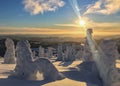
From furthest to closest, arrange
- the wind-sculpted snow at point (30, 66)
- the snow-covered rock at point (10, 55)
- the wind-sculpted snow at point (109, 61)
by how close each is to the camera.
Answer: the snow-covered rock at point (10, 55), the wind-sculpted snow at point (30, 66), the wind-sculpted snow at point (109, 61)

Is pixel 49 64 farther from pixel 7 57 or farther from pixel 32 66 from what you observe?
pixel 7 57

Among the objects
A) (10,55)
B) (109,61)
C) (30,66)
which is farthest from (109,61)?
(10,55)

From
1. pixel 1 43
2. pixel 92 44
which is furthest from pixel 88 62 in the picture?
pixel 1 43

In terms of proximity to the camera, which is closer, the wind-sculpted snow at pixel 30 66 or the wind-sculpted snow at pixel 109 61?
the wind-sculpted snow at pixel 109 61

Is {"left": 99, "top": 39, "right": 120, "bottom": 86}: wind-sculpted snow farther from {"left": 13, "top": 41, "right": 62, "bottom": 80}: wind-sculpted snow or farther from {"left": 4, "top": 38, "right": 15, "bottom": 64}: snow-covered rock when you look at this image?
{"left": 4, "top": 38, "right": 15, "bottom": 64}: snow-covered rock

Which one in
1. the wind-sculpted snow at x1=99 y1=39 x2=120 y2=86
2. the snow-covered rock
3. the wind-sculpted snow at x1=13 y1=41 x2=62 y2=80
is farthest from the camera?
the snow-covered rock

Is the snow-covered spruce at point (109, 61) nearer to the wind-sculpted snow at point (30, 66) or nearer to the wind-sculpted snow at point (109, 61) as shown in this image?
the wind-sculpted snow at point (109, 61)

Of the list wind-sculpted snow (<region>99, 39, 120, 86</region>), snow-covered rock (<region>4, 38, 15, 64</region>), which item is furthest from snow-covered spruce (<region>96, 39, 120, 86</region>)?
snow-covered rock (<region>4, 38, 15, 64</region>)

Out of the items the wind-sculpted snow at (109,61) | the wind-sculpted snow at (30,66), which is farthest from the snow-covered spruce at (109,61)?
the wind-sculpted snow at (30,66)
